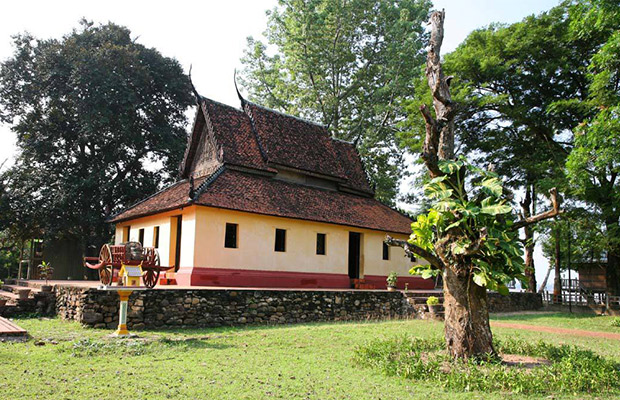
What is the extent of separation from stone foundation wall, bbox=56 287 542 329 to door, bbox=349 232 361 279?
12.5 feet

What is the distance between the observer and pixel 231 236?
627 inches

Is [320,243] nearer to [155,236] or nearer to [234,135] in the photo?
[234,135]

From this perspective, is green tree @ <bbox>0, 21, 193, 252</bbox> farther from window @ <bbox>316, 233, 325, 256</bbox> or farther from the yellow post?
the yellow post

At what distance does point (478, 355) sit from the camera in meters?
7.36

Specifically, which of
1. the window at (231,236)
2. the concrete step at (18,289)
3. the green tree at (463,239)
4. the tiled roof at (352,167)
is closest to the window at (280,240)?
the window at (231,236)

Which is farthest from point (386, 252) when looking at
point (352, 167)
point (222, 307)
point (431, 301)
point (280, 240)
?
point (222, 307)

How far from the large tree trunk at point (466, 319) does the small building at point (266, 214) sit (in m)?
8.96

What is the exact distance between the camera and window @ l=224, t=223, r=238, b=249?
15.8 m

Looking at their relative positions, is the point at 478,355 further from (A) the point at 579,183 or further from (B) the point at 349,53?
(B) the point at 349,53

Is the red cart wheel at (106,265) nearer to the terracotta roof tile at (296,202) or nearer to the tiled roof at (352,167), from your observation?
the terracotta roof tile at (296,202)

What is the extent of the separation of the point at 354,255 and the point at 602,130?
1049cm

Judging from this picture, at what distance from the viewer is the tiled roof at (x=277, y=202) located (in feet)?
51.8

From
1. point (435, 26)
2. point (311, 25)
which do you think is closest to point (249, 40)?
point (311, 25)

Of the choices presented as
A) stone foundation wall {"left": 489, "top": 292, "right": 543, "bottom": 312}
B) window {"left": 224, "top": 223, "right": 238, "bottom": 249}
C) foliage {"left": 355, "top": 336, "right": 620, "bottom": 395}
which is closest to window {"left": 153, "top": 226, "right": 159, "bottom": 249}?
window {"left": 224, "top": 223, "right": 238, "bottom": 249}
